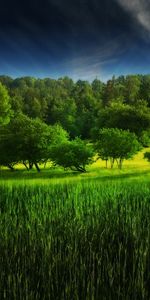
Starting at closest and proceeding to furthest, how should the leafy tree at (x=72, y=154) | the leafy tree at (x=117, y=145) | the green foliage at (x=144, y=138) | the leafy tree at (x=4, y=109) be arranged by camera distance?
the leafy tree at (x=72, y=154) < the leafy tree at (x=117, y=145) < the green foliage at (x=144, y=138) < the leafy tree at (x=4, y=109)

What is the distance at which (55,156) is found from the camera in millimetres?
18766

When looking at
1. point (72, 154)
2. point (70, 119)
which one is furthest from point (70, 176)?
point (70, 119)

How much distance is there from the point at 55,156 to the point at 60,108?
40802mm

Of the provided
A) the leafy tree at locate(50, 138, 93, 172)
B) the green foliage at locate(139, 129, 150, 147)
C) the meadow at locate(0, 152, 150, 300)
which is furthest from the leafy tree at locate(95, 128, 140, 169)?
the green foliage at locate(139, 129, 150, 147)

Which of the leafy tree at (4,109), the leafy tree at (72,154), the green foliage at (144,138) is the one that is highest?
the leafy tree at (4,109)

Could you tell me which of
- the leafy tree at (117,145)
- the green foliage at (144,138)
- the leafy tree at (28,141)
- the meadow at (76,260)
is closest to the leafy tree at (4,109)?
the green foliage at (144,138)

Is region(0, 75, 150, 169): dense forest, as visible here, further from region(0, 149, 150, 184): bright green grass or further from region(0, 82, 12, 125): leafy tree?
region(0, 149, 150, 184): bright green grass

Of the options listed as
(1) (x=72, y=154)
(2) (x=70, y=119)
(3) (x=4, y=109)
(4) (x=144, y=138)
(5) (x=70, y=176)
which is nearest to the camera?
(5) (x=70, y=176)

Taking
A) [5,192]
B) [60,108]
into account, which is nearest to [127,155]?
[5,192]

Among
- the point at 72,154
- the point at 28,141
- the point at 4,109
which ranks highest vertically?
the point at 4,109

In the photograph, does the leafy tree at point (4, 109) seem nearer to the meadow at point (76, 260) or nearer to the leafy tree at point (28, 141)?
the leafy tree at point (28, 141)

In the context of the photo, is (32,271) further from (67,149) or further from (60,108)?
(60,108)

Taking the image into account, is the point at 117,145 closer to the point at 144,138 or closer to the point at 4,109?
the point at 144,138

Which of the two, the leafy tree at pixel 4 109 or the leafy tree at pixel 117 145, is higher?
the leafy tree at pixel 4 109
